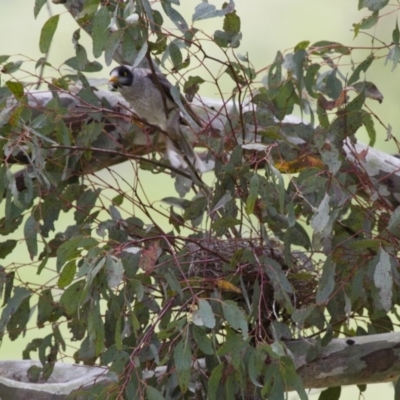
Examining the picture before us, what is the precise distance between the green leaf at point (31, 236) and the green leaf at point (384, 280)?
25.7 inches

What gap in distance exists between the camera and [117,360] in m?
1.38

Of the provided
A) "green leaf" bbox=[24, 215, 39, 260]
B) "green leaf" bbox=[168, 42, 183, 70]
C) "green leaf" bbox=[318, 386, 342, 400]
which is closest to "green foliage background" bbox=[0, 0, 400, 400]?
"green leaf" bbox=[318, 386, 342, 400]

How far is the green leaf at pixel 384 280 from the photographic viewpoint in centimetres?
131

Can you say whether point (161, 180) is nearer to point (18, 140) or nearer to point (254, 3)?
point (254, 3)

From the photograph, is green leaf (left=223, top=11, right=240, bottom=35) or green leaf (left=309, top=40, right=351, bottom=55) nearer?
green leaf (left=223, top=11, right=240, bottom=35)

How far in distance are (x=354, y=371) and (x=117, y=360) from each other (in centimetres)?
54

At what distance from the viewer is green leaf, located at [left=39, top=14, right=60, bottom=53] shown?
4.90 feet

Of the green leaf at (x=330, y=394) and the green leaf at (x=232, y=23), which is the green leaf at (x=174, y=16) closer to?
the green leaf at (x=232, y=23)

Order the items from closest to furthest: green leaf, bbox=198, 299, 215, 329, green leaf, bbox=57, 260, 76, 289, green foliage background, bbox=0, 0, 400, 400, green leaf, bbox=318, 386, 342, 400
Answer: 1. green leaf, bbox=198, 299, 215, 329
2. green leaf, bbox=57, 260, 76, 289
3. green leaf, bbox=318, 386, 342, 400
4. green foliage background, bbox=0, 0, 400, 400

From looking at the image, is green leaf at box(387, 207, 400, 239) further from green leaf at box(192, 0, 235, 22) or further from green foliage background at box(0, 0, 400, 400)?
green foliage background at box(0, 0, 400, 400)

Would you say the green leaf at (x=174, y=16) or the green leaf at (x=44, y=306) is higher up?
the green leaf at (x=174, y=16)

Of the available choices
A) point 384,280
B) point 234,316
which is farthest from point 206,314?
point 384,280

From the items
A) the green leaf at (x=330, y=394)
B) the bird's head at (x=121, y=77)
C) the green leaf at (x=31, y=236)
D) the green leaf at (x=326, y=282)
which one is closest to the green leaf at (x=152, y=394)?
the green leaf at (x=326, y=282)

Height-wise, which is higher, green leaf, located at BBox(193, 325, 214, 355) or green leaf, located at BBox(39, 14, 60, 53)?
green leaf, located at BBox(39, 14, 60, 53)
